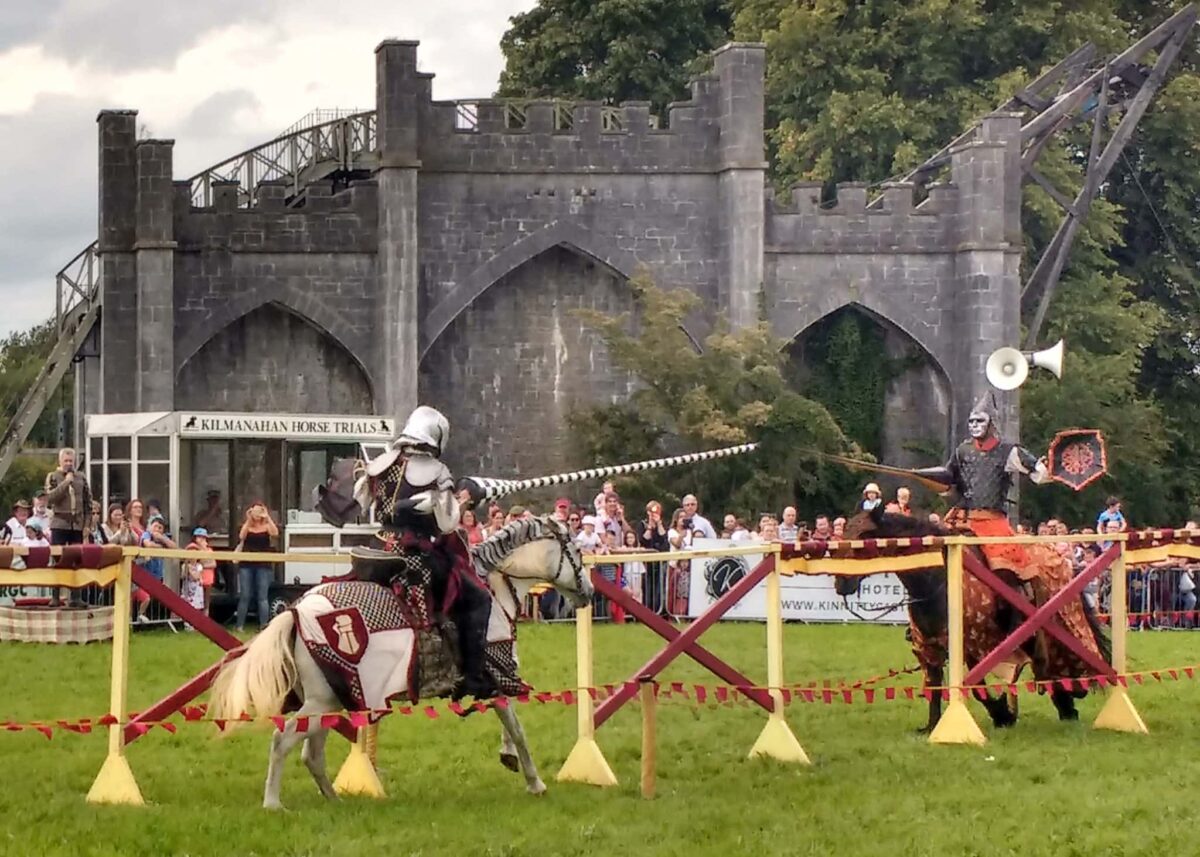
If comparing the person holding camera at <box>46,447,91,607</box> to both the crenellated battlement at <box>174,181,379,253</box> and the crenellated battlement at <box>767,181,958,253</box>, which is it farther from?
the crenellated battlement at <box>767,181,958,253</box>

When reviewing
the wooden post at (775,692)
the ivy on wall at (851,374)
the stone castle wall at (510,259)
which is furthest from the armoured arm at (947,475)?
the ivy on wall at (851,374)

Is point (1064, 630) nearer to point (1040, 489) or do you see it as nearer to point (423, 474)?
point (423, 474)

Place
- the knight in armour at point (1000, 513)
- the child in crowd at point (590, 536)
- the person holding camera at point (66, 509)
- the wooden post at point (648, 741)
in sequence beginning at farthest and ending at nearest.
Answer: the child in crowd at point (590, 536) → the person holding camera at point (66, 509) → the knight in armour at point (1000, 513) → the wooden post at point (648, 741)

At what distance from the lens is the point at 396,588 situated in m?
12.8

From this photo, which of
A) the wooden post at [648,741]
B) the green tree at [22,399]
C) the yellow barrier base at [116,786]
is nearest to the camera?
the yellow barrier base at [116,786]

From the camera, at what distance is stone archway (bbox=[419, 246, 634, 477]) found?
39.8 m

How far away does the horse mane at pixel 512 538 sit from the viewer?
13430 mm

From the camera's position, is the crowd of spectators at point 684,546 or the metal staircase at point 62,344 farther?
the metal staircase at point 62,344

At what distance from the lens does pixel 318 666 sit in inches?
494

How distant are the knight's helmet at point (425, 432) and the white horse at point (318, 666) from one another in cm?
73

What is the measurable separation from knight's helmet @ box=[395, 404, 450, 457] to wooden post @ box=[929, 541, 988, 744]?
4070 mm

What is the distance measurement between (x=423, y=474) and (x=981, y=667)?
4841 millimetres

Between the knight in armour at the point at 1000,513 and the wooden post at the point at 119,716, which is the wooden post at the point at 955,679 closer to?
the knight in armour at the point at 1000,513

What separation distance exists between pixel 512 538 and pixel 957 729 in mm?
3803
